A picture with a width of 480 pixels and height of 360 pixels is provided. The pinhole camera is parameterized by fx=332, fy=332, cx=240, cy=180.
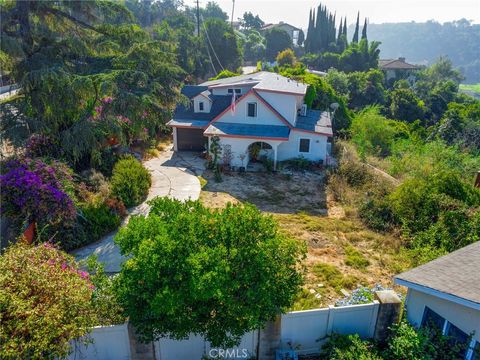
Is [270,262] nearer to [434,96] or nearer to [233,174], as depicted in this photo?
[233,174]

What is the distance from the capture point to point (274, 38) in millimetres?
78625

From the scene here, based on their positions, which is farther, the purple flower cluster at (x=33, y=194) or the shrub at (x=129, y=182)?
the shrub at (x=129, y=182)

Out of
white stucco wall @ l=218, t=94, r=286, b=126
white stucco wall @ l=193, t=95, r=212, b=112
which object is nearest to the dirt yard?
white stucco wall @ l=218, t=94, r=286, b=126

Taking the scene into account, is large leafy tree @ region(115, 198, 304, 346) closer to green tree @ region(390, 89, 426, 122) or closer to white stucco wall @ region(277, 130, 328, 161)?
white stucco wall @ region(277, 130, 328, 161)

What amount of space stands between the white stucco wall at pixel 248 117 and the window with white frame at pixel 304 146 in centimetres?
178

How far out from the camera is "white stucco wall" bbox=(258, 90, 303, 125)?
2255 cm

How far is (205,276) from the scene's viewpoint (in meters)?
6.04

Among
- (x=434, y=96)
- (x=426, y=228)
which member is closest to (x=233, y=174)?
(x=426, y=228)

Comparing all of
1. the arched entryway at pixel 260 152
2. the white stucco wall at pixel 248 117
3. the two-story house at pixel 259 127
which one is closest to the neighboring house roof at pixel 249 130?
the two-story house at pixel 259 127

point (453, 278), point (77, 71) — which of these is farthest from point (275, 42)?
point (453, 278)

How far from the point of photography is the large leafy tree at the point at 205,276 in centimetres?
622

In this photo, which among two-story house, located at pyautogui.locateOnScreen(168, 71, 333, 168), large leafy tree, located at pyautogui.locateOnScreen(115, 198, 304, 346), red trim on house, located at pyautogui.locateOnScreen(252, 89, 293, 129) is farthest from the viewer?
red trim on house, located at pyautogui.locateOnScreen(252, 89, 293, 129)

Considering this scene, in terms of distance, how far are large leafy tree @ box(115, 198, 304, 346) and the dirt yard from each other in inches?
139

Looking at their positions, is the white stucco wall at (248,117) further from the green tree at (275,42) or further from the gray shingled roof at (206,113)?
the green tree at (275,42)
